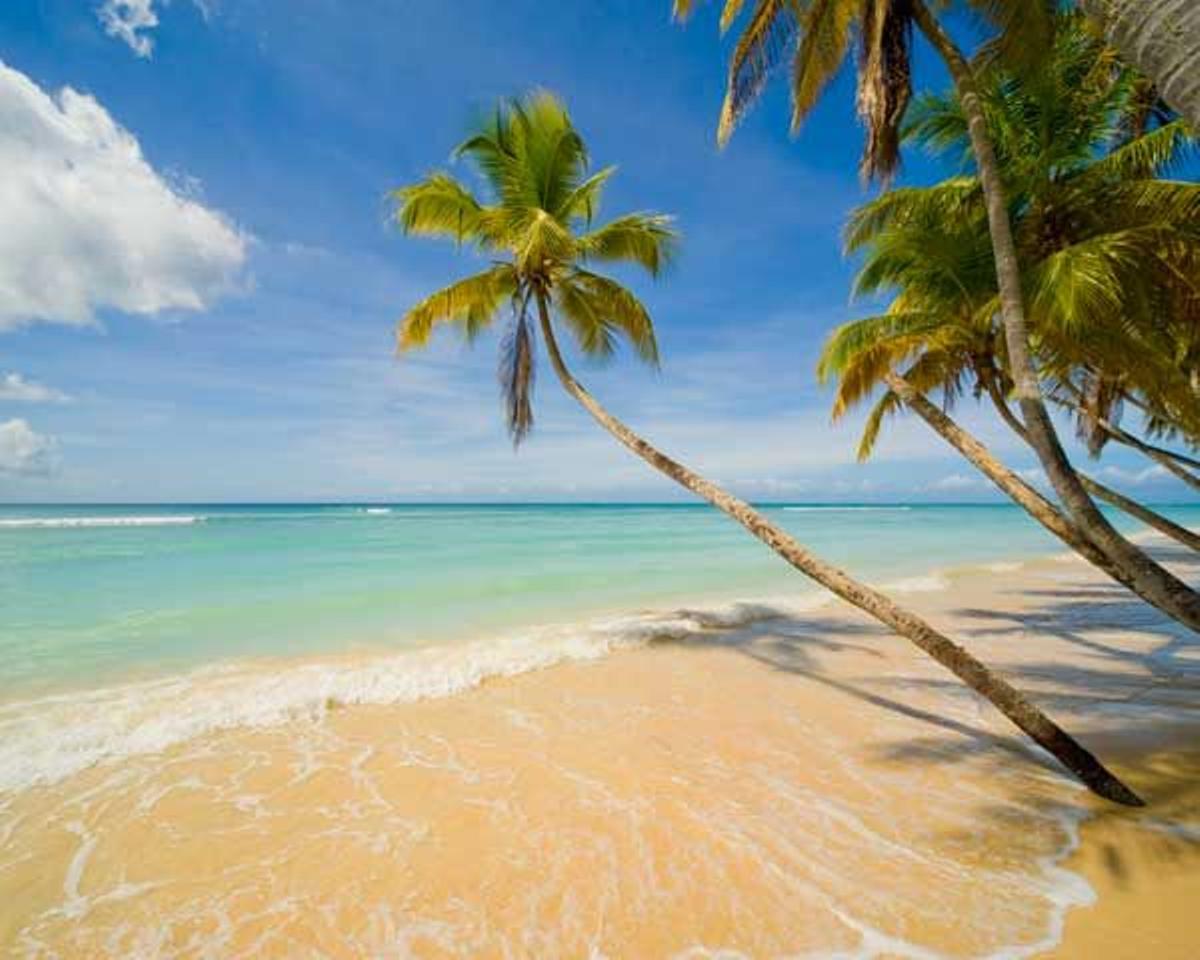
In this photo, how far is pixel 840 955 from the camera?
2.32 metres

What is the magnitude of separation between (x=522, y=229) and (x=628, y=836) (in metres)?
6.58

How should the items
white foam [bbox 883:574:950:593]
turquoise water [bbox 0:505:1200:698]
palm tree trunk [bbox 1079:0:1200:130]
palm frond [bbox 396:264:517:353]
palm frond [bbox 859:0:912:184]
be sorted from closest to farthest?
palm tree trunk [bbox 1079:0:1200:130] < palm frond [bbox 859:0:912:184] < palm frond [bbox 396:264:517:353] < turquoise water [bbox 0:505:1200:698] < white foam [bbox 883:574:950:593]

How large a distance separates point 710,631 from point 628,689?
3055 mm

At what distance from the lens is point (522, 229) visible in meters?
6.70

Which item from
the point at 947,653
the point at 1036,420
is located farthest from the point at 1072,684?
the point at 1036,420

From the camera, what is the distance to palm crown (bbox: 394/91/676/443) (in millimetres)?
6723

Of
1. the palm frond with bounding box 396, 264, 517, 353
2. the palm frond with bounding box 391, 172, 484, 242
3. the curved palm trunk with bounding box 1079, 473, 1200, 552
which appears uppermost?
the palm frond with bounding box 391, 172, 484, 242

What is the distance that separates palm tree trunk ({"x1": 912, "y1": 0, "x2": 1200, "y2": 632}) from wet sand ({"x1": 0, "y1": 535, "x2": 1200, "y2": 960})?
146 cm

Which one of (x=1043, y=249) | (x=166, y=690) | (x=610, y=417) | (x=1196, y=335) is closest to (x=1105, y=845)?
(x=610, y=417)

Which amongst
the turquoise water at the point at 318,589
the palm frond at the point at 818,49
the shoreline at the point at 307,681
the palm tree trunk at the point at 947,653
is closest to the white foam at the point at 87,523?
the turquoise water at the point at 318,589

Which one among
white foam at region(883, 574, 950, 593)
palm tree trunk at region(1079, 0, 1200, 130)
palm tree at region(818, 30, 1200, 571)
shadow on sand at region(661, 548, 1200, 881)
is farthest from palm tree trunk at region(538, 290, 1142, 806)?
white foam at region(883, 574, 950, 593)

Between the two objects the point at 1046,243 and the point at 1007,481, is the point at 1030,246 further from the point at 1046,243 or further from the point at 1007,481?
the point at 1007,481

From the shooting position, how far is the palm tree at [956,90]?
3.35 meters

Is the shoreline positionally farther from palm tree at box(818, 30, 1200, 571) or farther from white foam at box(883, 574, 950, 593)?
white foam at box(883, 574, 950, 593)
